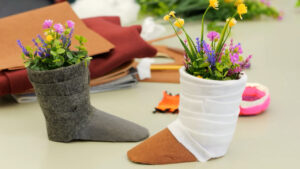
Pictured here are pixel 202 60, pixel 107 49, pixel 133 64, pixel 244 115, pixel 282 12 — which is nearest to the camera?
pixel 202 60

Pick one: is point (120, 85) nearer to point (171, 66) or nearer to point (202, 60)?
point (171, 66)

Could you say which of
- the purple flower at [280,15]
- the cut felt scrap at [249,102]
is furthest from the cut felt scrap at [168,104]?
the purple flower at [280,15]

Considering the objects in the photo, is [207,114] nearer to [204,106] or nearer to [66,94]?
[204,106]

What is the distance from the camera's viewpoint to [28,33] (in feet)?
4.33

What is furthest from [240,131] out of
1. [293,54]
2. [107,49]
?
[293,54]

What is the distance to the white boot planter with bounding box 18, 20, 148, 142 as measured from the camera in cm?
92

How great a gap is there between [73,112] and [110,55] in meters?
0.41

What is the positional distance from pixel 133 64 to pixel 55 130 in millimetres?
539

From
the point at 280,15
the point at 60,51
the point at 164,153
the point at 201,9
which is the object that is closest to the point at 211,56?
the point at 164,153

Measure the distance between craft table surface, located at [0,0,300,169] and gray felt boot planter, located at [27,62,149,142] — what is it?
25mm

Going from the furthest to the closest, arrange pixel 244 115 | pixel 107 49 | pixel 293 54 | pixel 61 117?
pixel 293 54 → pixel 107 49 → pixel 244 115 → pixel 61 117

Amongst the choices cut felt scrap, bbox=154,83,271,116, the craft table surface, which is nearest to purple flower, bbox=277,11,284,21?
the craft table surface

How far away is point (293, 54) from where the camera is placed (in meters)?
1.63

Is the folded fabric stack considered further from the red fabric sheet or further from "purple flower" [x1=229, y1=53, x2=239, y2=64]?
"purple flower" [x1=229, y1=53, x2=239, y2=64]
